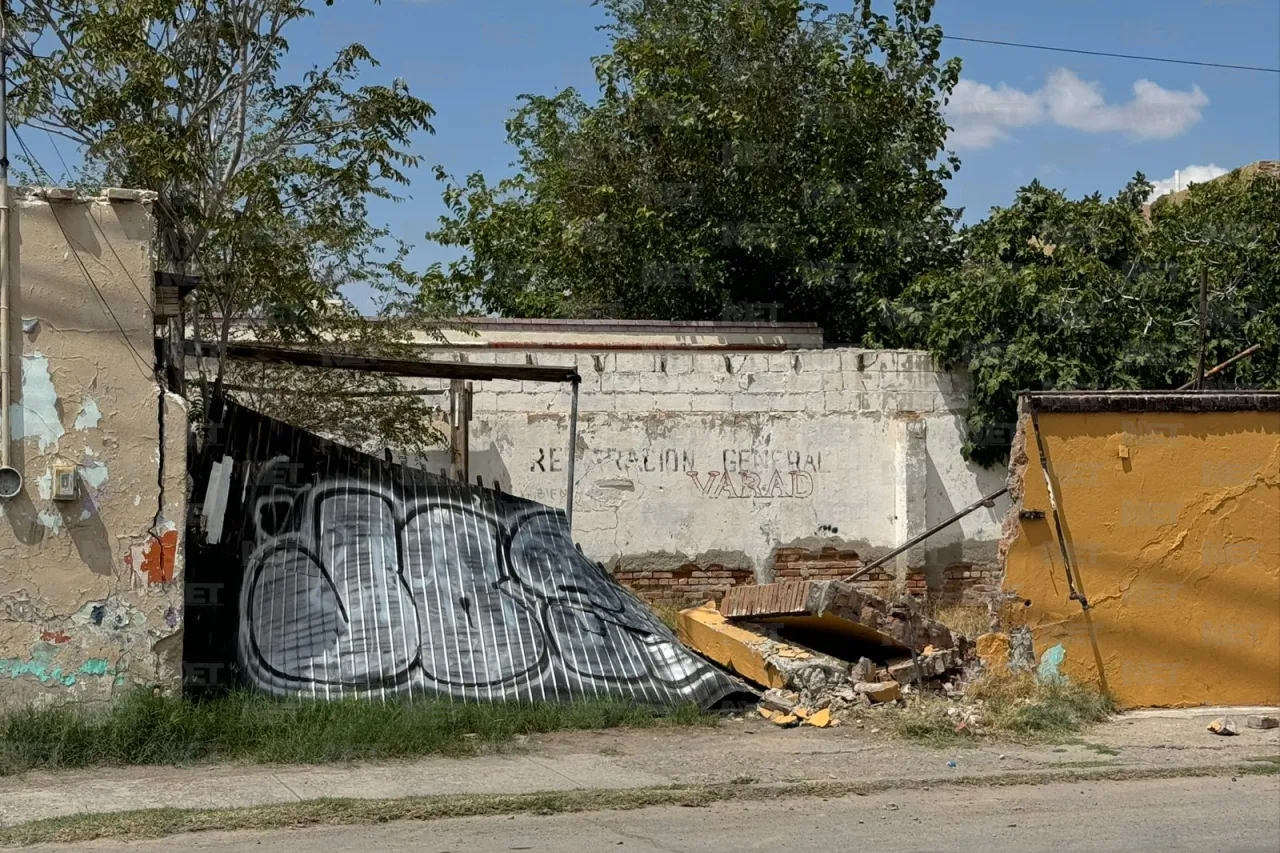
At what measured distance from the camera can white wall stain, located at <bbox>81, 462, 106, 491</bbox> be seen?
863cm

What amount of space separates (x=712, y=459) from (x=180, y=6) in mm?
6670

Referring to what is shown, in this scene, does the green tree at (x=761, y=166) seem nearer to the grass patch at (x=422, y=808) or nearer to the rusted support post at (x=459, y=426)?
the rusted support post at (x=459, y=426)

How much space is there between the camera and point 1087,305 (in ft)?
48.2

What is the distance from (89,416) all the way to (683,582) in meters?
7.06

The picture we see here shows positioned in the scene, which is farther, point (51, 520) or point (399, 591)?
point (399, 591)

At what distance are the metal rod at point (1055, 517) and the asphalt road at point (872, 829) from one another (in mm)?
2686

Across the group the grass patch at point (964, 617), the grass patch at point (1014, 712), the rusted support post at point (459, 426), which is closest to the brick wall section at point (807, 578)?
the grass patch at point (964, 617)

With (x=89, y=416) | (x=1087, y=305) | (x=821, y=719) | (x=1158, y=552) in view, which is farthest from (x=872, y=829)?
(x=1087, y=305)

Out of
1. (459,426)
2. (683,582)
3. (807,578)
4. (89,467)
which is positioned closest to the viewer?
(89,467)

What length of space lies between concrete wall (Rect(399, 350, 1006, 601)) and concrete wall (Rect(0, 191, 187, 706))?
16.6 feet

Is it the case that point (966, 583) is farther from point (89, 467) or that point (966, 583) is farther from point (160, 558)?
point (89, 467)

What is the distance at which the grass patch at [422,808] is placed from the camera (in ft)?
21.8

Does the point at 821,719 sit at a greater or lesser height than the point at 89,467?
lesser

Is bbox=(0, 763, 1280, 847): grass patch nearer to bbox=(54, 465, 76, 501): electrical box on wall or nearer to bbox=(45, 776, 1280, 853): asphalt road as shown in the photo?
bbox=(45, 776, 1280, 853): asphalt road
